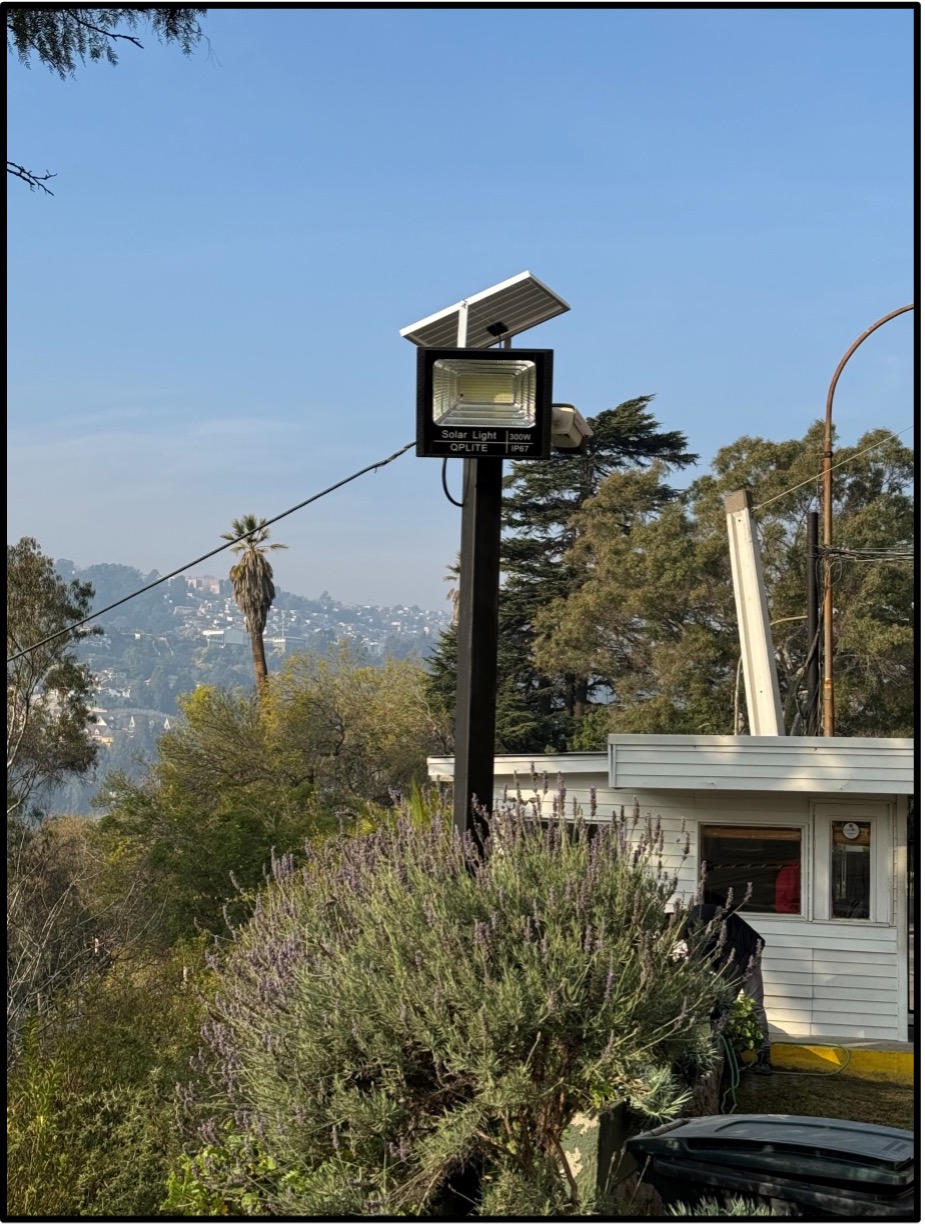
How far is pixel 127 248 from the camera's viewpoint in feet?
352

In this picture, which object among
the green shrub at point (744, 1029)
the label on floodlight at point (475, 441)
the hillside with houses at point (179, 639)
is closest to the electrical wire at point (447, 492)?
the label on floodlight at point (475, 441)

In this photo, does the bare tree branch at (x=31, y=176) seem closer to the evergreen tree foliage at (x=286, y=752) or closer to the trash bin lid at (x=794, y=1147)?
the trash bin lid at (x=794, y=1147)

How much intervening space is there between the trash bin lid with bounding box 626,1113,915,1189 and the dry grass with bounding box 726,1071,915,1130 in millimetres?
2744

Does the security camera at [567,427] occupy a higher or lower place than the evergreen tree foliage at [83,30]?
A: lower

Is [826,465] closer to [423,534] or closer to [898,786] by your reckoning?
[898,786]

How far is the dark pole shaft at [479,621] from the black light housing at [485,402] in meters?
0.12

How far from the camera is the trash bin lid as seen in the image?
13.8ft

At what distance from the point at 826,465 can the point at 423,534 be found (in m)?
60.9

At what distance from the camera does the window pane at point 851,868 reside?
33.0 ft

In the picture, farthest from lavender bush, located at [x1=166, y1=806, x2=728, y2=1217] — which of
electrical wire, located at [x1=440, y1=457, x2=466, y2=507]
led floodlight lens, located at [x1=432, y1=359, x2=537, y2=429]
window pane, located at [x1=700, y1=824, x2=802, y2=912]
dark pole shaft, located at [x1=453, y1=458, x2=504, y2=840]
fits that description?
window pane, located at [x1=700, y1=824, x2=802, y2=912]

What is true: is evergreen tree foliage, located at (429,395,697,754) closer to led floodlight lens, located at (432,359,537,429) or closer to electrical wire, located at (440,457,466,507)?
electrical wire, located at (440,457,466,507)

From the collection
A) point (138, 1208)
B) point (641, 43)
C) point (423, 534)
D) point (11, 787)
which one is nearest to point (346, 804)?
point (11, 787)

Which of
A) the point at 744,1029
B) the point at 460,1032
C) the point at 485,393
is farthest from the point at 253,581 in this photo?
the point at 460,1032

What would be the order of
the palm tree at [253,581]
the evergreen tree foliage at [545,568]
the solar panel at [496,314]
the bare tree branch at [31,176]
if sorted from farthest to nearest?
1. the palm tree at [253,581]
2. the evergreen tree foliage at [545,568]
3. the bare tree branch at [31,176]
4. the solar panel at [496,314]
